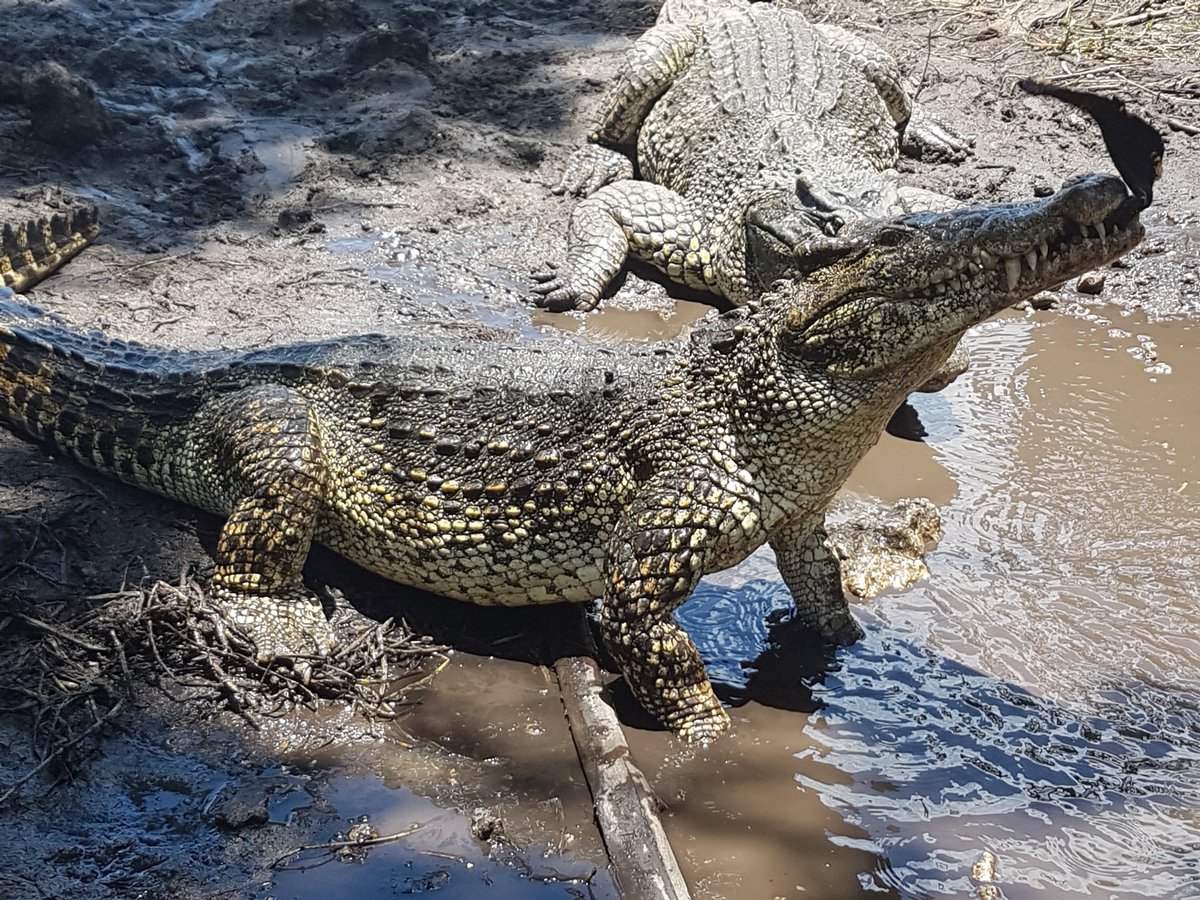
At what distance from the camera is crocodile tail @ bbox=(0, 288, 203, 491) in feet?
14.9

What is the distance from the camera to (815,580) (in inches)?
177

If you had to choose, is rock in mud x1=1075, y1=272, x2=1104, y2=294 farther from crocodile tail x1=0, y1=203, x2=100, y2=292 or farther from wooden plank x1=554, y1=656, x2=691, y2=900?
crocodile tail x1=0, y1=203, x2=100, y2=292

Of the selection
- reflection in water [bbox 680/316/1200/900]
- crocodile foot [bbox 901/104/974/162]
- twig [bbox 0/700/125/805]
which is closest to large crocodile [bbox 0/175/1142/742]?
reflection in water [bbox 680/316/1200/900]

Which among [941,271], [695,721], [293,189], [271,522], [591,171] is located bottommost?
[695,721]

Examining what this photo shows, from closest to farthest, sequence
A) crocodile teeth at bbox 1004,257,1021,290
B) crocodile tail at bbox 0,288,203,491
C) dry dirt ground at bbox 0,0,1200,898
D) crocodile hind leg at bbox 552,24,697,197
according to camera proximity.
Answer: crocodile teeth at bbox 1004,257,1021,290, dry dirt ground at bbox 0,0,1200,898, crocodile tail at bbox 0,288,203,491, crocodile hind leg at bbox 552,24,697,197

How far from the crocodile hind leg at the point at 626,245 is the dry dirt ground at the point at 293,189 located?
216 mm

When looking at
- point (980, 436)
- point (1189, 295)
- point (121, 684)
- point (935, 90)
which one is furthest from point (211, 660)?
point (935, 90)

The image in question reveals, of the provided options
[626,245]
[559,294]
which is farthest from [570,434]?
[626,245]

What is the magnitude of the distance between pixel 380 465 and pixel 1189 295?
18.1ft

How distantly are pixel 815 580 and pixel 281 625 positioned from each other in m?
2.02

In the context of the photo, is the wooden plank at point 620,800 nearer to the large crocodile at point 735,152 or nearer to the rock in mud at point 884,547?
the rock in mud at point 884,547

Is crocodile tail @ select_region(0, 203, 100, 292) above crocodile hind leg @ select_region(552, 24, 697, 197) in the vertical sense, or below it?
below

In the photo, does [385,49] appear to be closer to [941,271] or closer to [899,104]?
[899,104]

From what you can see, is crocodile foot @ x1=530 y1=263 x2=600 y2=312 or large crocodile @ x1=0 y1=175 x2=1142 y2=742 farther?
crocodile foot @ x1=530 y1=263 x2=600 y2=312
